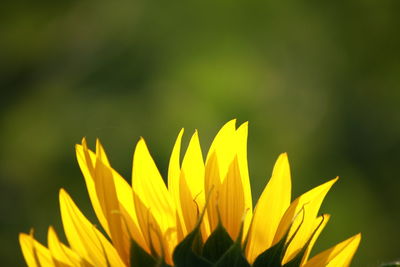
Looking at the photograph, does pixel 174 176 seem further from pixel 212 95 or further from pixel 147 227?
pixel 212 95

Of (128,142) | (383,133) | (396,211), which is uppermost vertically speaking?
(128,142)

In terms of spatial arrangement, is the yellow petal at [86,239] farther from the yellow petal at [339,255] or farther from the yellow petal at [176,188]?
the yellow petal at [339,255]

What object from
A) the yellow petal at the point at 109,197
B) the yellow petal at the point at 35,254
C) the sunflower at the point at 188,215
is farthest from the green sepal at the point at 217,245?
the yellow petal at the point at 35,254

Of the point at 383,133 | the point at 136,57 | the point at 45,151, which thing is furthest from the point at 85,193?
the point at 383,133

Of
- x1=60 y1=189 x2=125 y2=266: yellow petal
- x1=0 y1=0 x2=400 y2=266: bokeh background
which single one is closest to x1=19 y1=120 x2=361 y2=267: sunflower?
x1=60 y1=189 x2=125 y2=266: yellow petal

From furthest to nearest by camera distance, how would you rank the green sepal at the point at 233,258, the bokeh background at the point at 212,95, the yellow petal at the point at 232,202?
1. the bokeh background at the point at 212,95
2. the yellow petal at the point at 232,202
3. the green sepal at the point at 233,258

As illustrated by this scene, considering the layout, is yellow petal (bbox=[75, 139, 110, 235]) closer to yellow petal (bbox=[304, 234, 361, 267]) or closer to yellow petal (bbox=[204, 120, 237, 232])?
yellow petal (bbox=[204, 120, 237, 232])

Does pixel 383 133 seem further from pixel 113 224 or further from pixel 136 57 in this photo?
pixel 113 224
